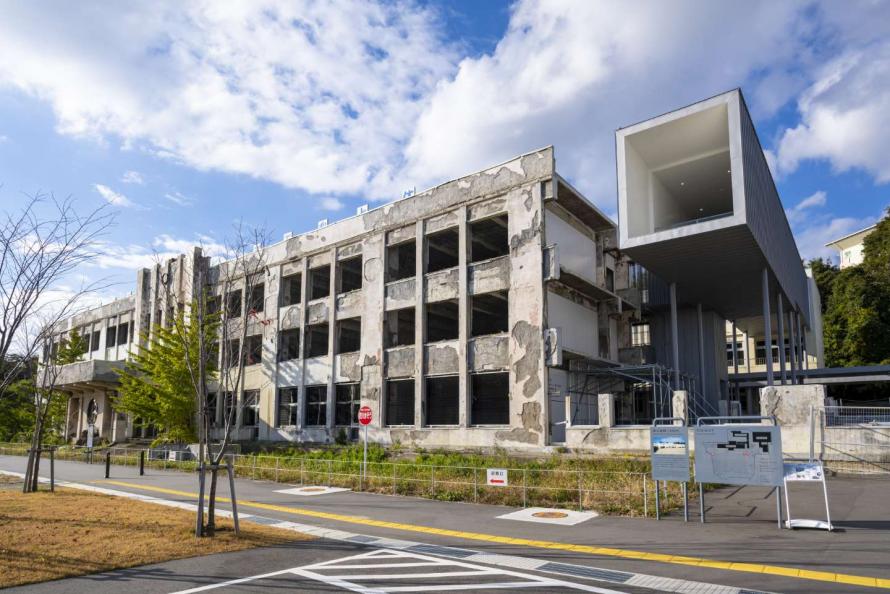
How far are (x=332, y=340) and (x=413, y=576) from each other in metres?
27.1

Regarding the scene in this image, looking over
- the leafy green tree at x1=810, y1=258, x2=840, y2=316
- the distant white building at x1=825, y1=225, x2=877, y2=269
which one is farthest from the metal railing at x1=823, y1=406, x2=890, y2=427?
the distant white building at x1=825, y1=225, x2=877, y2=269

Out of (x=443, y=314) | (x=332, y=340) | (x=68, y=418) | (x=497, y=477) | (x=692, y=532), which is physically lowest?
(x=692, y=532)

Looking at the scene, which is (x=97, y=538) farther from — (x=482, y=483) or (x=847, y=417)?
(x=847, y=417)

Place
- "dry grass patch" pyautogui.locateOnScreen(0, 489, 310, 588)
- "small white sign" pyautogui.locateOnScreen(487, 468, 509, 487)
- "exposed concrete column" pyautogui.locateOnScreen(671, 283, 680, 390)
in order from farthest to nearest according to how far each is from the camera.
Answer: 1. "exposed concrete column" pyautogui.locateOnScreen(671, 283, 680, 390)
2. "small white sign" pyautogui.locateOnScreen(487, 468, 509, 487)
3. "dry grass patch" pyautogui.locateOnScreen(0, 489, 310, 588)

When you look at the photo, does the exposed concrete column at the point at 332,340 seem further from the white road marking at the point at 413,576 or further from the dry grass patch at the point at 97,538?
the white road marking at the point at 413,576

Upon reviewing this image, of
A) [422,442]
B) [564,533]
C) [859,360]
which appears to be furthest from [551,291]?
[859,360]

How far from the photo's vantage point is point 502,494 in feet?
57.1

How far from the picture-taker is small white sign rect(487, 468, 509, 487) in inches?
667

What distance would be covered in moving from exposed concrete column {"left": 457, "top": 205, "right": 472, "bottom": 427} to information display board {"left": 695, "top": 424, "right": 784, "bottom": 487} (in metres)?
15.7

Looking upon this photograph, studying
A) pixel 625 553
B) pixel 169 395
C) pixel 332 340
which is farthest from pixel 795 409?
Result: pixel 169 395

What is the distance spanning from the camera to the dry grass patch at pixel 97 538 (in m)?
9.76

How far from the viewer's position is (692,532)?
12594 millimetres

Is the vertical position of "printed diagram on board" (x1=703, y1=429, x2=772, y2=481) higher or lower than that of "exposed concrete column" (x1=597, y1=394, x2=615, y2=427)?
lower

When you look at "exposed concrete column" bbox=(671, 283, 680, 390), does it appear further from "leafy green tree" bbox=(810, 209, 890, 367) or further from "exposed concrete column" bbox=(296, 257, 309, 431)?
"leafy green tree" bbox=(810, 209, 890, 367)
